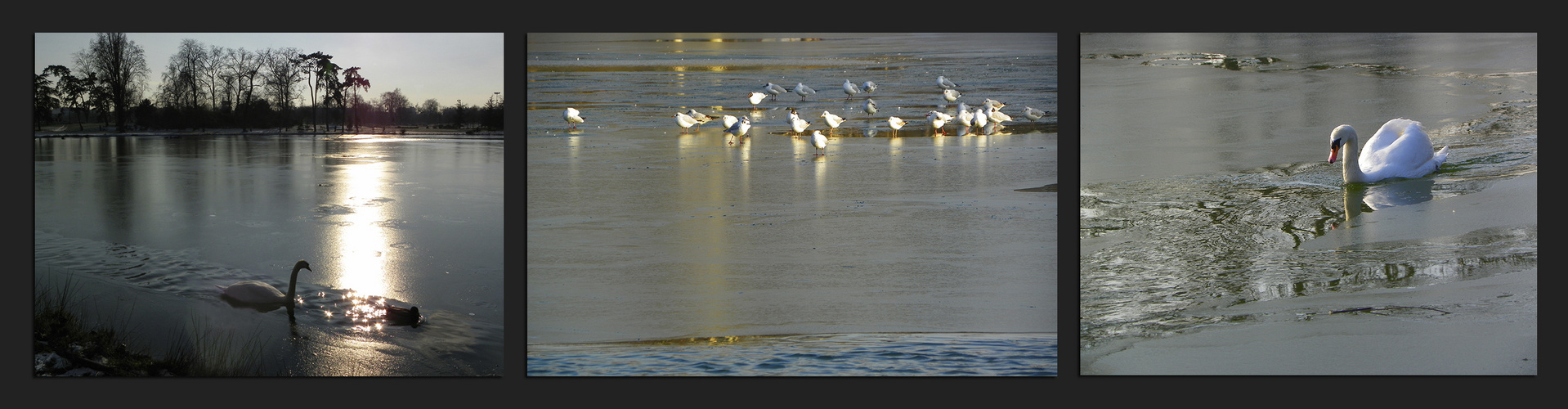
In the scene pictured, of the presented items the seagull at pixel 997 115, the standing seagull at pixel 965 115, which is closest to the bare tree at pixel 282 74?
the standing seagull at pixel 965 115

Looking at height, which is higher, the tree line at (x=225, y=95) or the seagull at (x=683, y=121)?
the tree line at (x=225, y=95)

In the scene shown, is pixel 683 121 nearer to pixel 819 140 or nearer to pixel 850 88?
pixel 819 140

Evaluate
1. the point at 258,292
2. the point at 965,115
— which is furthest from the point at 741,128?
the point at 258,292

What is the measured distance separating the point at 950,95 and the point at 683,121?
3.61 feet

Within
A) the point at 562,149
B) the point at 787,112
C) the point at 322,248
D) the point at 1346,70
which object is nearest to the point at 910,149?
the point at 787,112

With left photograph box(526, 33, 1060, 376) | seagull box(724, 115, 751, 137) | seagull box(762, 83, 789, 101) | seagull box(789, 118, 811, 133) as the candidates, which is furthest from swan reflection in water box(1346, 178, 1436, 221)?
seagull box(724, 115, 751, 137)

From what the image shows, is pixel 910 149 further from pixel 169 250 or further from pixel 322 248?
pixel 169 250

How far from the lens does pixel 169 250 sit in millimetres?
3869

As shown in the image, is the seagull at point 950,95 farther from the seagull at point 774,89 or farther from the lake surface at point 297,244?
the lake surface at point 297,244

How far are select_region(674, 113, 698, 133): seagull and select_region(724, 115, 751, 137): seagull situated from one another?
5.9 inches

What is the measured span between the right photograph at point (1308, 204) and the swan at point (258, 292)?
10.2 ft

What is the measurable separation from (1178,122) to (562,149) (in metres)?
2.45

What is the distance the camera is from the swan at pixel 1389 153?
3811mm

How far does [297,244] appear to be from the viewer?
386cm
